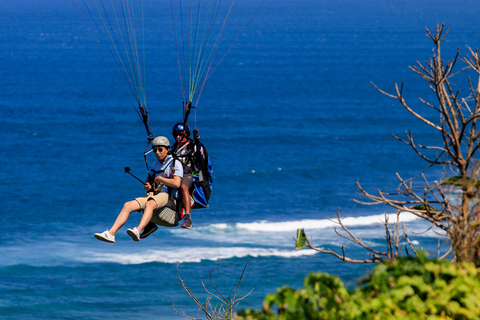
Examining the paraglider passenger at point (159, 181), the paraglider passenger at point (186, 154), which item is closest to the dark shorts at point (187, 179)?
the paraglider passenger at point (186, 154)

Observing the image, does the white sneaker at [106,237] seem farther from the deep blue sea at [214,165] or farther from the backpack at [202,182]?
the deep blue sea at [214,165]

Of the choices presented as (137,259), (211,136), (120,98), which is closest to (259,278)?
(137,259)

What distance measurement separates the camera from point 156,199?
9.93m

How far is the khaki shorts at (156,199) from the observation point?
9.81 m

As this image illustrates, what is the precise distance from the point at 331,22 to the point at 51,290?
146 metres

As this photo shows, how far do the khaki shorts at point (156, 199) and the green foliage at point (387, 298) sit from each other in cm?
562

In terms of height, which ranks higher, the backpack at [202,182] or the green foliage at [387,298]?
the backpack at [202,182]

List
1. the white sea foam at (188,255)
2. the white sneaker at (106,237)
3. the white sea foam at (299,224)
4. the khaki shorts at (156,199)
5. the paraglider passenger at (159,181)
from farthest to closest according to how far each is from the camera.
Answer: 1. the white sea foam at (299,224)
2. the white sea foam at (188,255)
3. the khaki shorts at (156,199)
4. the paraglider passenger at (159,181)
5. the white sneaker at (106,237)

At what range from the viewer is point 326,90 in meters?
90.5

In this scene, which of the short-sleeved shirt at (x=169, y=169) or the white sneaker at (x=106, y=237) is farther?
the short-sleeved shirt at (x=169, y=169)

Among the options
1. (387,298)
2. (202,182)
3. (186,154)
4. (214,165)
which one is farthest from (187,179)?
(214,165)

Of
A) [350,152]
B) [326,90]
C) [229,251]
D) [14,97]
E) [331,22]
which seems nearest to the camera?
[229,251]

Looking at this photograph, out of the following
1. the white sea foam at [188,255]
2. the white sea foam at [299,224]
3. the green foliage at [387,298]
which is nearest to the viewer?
the green foliage at [387,298]

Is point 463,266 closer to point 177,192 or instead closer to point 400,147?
point 177,192
